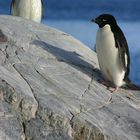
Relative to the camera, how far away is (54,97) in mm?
5242

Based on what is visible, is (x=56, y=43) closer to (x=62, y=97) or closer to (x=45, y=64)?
(x=45, y=64)

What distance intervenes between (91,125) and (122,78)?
1003 millimetres

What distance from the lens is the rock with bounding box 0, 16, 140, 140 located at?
4973mm

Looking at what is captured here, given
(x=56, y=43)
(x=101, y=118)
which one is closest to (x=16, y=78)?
(x=101, y=118)

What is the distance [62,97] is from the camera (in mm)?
5305

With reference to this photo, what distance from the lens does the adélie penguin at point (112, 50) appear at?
5777 mm

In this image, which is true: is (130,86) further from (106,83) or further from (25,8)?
(25,8)

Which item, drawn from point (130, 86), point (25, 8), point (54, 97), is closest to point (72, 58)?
point (130, 86)

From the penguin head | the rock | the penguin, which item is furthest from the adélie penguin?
the penguin

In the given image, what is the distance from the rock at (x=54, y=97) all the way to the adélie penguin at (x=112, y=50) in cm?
14

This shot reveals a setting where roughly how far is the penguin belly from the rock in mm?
126

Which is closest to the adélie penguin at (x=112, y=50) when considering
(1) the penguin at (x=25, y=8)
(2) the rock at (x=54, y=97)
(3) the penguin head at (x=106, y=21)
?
(3) the penguin head at (x=106, y=21)

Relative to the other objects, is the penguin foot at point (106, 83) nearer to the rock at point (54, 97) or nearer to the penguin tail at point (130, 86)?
the rock at point (54, 97)

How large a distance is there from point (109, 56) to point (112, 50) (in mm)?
64
